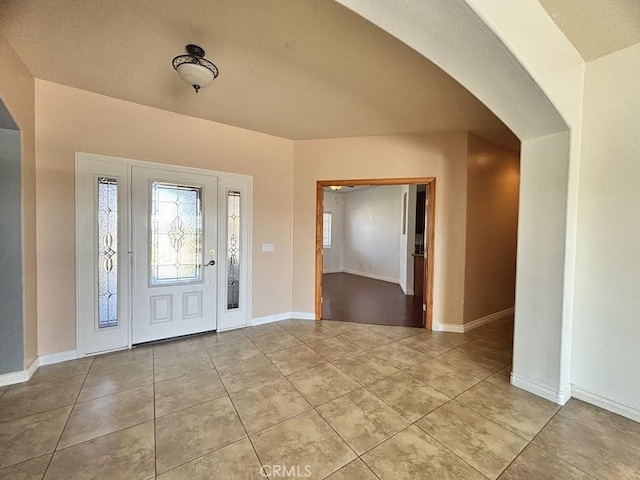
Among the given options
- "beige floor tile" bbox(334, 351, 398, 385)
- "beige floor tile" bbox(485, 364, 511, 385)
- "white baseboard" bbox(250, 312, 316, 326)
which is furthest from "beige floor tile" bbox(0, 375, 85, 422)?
"beige floor tile" bbox(485, 364, 511, 385)

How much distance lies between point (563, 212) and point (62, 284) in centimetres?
458

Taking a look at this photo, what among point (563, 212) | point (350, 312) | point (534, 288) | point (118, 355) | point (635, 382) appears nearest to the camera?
point (635, 382)

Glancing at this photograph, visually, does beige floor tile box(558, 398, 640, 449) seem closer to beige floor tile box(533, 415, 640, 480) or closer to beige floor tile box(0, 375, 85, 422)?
beige floor tile box(533, 415, 640, 480)

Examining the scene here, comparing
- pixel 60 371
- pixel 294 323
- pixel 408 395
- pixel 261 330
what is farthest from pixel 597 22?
pixel 60 371

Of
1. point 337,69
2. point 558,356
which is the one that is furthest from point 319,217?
point 558,356

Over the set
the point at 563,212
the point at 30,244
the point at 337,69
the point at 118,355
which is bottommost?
the point at 118,355

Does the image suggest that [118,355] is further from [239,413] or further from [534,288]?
[534,288]

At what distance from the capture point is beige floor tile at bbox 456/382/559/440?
74.9 inches

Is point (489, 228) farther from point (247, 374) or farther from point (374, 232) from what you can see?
point (374, 232)

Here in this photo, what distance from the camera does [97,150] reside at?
2.86m

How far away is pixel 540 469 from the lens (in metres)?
1.54

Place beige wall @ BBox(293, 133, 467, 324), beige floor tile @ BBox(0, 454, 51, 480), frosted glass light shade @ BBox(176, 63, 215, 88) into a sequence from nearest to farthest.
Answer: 1. beige floor tile @ BBox(0, 454, 51, 480)
2. frosted glass light shade @ BBox(176, 63, 215, 88)
3. beige wall @ BBox(293, 133, 467, 324)

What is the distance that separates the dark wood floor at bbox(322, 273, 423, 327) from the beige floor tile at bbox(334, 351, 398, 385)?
1.24 meters

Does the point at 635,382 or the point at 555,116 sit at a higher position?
the point at 555,116
